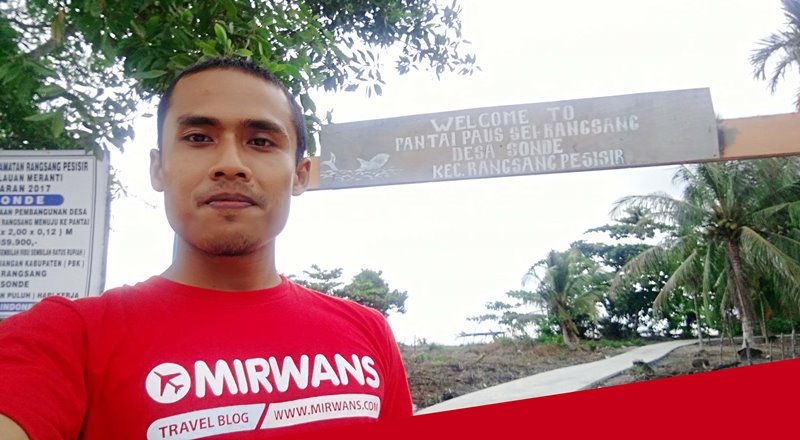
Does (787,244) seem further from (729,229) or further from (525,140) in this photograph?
(525,140)

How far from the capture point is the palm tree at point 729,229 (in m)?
11.1

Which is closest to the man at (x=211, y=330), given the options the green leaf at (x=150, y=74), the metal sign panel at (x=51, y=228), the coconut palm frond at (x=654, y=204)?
the green leaf at (x=150, y=74)

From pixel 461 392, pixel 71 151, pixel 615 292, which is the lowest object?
pixel 461 392

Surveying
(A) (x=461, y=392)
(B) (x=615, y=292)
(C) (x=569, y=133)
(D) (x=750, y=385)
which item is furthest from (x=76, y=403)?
(B) (x=615, y=292)

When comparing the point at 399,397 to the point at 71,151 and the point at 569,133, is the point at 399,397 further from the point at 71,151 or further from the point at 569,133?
the point at 569,133

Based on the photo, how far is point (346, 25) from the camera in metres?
2.48

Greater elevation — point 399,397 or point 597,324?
point 399,397

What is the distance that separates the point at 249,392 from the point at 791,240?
42.4 feet

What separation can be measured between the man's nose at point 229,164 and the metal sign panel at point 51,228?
3.81ft

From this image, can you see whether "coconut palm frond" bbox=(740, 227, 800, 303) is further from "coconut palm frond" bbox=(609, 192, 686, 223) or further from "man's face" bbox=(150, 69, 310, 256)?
"man's face" bbox=(150, 69, 310, 256)

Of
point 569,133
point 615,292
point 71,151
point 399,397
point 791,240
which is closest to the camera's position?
point 399,397

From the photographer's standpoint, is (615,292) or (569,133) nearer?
(569,133)

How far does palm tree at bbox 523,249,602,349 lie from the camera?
11750 mm

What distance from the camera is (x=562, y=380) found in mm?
9633
